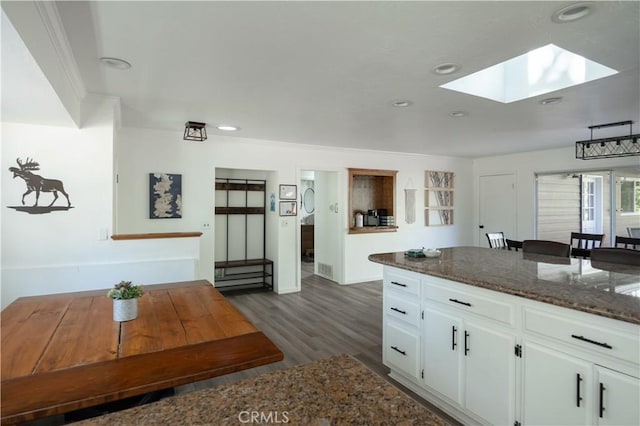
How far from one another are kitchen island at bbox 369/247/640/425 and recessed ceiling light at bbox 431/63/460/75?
142cm

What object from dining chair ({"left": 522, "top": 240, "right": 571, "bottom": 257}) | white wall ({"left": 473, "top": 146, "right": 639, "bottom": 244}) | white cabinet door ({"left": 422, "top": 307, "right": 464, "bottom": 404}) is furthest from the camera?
white wall ({"left": 473, "top": 146, "right": 639, "bottom": 244})

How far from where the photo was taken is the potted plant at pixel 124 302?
1.83 metres

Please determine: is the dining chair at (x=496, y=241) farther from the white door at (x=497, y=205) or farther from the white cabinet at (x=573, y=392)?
the white cabinet at (x=573, y=392)

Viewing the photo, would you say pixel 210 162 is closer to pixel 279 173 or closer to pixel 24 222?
pixel 279 173

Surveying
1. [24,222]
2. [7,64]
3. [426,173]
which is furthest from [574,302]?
[426,173]

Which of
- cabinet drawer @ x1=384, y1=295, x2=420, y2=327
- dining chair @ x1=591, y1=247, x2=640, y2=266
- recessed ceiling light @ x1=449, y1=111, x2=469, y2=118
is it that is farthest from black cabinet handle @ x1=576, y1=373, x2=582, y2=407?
recessed ceiling light @ x1=449, y1=111, x2=469, y2=118

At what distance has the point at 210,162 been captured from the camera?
4.79 m

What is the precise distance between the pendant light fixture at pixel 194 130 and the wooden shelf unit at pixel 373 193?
2.80 m

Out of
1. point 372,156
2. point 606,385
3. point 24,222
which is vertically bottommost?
point 606,385

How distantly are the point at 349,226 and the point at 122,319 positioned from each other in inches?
175

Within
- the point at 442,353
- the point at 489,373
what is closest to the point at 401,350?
the point at 442,353

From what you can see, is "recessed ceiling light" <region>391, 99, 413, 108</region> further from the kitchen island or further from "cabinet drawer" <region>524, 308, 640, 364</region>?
"cabinet drawer" <region>524, 308, 640, 364</region>

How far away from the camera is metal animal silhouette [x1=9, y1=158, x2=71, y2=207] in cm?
279

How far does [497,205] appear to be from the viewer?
7.01 meters
